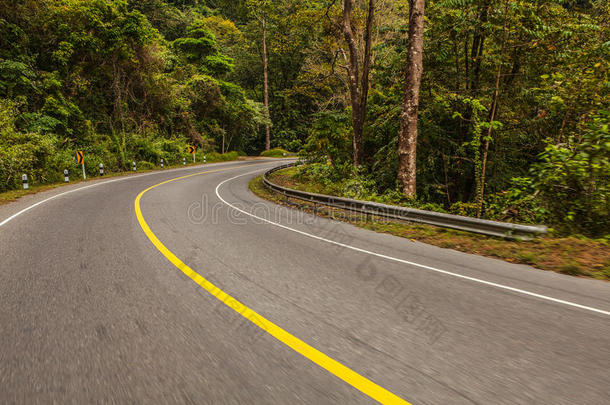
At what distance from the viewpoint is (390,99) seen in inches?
574

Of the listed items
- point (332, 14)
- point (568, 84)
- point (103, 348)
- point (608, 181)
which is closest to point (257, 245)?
point (103, 348)

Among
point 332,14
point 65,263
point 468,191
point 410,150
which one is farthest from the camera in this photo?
point 332,14

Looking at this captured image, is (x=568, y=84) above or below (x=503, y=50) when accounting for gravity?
below

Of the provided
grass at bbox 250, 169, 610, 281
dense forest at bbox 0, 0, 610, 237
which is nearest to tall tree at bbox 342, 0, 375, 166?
dense forest at bbox 0, 0, 610, 237

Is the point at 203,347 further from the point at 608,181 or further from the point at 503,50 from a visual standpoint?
the point at 503,50

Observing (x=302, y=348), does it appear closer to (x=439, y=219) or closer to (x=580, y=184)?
(x=439, y=219)

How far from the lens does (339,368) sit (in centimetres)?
265

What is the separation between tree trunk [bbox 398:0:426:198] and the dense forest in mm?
71

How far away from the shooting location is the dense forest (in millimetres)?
9125

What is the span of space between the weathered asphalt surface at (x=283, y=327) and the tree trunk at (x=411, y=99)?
5067 mm

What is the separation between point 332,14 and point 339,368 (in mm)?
19034

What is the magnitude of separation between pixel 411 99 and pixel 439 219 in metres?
4.65

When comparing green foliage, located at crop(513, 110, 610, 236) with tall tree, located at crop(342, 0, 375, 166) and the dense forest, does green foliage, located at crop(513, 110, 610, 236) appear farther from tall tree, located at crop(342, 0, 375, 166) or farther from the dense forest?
tall tree, located at crop(342, 0, 375, 166)

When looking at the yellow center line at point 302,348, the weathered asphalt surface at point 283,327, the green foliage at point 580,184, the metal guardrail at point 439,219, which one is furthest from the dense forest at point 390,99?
the yellow center line at point 302,348
